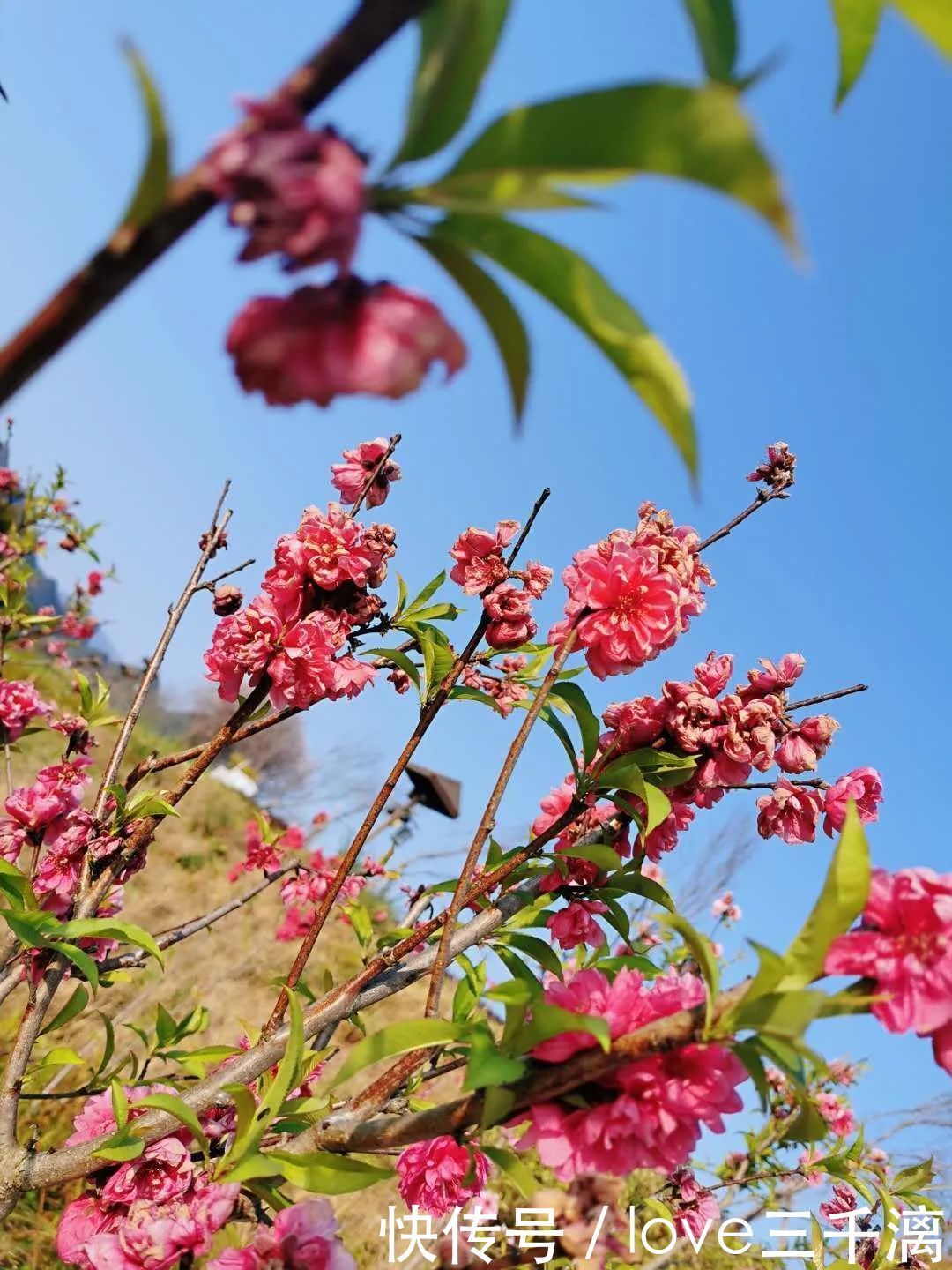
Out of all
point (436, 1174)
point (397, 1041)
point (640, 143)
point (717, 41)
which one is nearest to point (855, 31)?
point (717, 41)

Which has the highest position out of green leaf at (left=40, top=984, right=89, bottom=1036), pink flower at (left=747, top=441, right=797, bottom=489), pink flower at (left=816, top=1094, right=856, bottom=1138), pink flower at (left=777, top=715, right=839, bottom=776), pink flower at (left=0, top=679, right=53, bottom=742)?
pink flower at (left=747, top=441, right=797, bottom=489)

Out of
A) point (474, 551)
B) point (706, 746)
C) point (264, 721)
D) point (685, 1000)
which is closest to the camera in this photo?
point (685, 1000)

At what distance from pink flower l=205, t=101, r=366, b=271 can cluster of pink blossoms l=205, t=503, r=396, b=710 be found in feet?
3.46

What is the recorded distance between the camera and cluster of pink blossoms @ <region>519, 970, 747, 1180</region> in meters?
0.67

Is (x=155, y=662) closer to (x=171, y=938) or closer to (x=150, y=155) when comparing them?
(x=171, y=938)

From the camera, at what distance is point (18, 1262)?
3258 millimetres

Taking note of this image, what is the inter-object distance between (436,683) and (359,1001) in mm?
535

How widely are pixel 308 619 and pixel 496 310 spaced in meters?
1.03

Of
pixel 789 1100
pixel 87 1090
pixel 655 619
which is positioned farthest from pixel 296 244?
pixel 789 1100

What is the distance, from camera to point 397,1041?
734 mm

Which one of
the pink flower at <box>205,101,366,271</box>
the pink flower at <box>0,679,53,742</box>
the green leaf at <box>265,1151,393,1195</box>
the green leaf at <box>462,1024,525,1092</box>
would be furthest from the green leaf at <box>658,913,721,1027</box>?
the pink flower at <box>0,679,53,742</box>

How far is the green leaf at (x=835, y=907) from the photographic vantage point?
0.62 meters

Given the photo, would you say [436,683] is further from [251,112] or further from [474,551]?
[251,112]

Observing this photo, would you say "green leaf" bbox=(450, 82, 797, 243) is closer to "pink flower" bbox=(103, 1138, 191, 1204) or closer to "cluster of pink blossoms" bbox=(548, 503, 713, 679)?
"cluster of pink blossoms" bbox=(548, 503, 713, 679)
